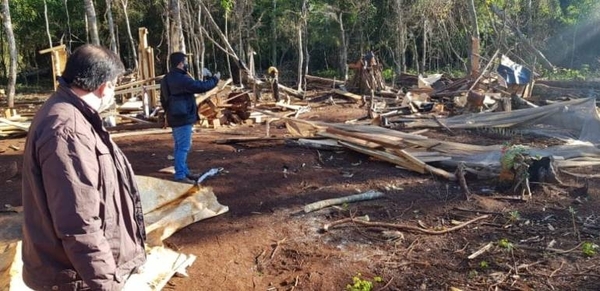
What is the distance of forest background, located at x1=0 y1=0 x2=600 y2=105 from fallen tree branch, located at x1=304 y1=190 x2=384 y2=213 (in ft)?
55.3

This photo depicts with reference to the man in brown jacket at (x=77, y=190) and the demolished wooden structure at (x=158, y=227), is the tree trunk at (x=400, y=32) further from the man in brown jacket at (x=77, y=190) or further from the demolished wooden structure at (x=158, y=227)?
the man in brown jacket at (x=77, y=190)

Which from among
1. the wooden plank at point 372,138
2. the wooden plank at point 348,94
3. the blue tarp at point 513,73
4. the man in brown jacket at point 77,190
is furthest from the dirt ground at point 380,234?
the wooden plank at point 348,94

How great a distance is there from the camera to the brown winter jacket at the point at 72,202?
1958mm

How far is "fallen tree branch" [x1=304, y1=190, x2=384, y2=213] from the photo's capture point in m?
5.76

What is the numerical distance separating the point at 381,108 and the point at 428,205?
9057mm

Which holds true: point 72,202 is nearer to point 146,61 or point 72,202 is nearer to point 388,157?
point 388,157

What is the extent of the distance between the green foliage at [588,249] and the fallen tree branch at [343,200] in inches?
88.2

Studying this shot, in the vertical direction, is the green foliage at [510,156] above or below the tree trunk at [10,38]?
below

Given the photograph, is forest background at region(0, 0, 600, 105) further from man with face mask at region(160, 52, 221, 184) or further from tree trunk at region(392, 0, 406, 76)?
man with face mask at region(160, 52, 221, 184)

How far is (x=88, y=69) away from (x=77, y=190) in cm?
49

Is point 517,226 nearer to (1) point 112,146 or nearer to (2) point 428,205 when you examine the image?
(2) point 428,205

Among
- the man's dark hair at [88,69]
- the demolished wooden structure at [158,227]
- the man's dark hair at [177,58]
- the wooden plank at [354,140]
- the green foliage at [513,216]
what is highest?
the man's dark hair at [177,58]

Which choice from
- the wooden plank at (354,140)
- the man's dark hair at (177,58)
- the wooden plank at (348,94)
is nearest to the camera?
the man's dark hair at (177,58)

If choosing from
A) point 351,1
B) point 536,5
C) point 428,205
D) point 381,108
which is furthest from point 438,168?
point 536,5
